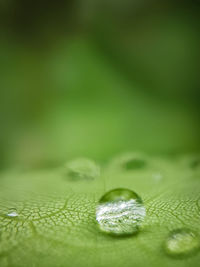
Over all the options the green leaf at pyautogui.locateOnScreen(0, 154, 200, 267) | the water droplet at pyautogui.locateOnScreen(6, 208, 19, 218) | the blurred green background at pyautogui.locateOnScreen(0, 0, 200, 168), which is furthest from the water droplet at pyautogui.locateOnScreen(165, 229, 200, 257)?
the blurred green background at pyautogui.locateOnScreen(0, 0, 200, 168)

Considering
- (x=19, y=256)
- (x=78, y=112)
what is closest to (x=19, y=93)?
(x=78, y=112)

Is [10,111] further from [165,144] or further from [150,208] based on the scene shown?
[150,208]

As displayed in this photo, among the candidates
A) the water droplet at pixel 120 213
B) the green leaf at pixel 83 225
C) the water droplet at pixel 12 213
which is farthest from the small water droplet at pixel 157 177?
the water droplet at pixel 12 213

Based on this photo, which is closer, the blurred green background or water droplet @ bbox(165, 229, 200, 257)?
water droplet @ bbox(165, 229, 200, 257)

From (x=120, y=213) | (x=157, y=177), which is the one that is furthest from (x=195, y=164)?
(x=120, y=213)

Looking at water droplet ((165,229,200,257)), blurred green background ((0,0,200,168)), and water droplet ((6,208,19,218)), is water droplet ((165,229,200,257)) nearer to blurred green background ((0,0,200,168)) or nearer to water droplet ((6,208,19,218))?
water droplet ((6,208,19,218))

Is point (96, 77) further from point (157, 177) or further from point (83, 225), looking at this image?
point (83, 225)

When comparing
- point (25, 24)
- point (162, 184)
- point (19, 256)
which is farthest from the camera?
point (25, 24)

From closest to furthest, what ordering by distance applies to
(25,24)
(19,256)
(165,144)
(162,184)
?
(19,256) < (162,184) < (165,144) < (25,24)
